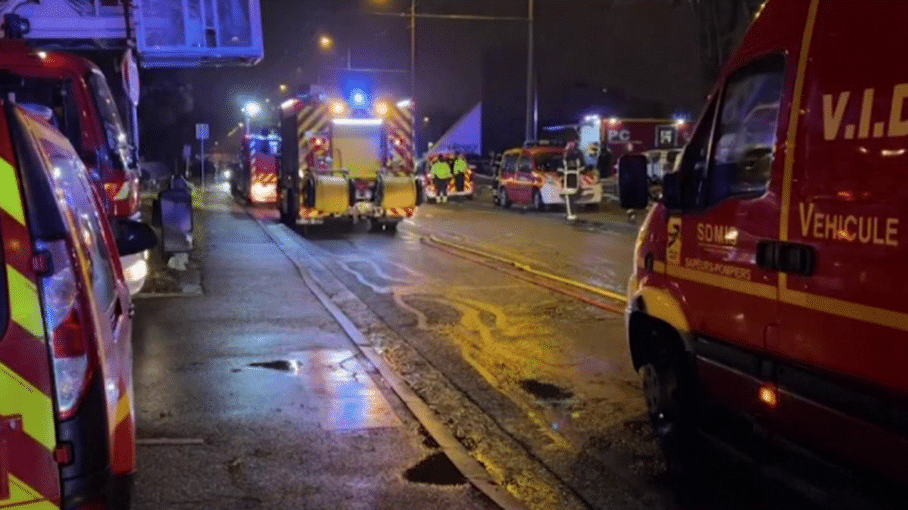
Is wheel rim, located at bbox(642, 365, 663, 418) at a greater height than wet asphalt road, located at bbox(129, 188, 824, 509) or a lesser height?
greater

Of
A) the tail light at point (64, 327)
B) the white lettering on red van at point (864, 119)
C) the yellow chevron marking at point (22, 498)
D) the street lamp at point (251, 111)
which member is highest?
the street lamp at point (251, 111)

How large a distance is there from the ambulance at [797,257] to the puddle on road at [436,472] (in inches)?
48.8

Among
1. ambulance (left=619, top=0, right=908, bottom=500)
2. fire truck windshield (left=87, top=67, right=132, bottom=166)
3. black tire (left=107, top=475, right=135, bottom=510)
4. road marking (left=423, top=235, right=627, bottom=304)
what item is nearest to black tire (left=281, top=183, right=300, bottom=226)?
road marking (left=423, top=235, right=627, bottom=304)

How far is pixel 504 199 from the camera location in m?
28.3

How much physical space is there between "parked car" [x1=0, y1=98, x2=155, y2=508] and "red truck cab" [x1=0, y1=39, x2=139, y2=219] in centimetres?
482

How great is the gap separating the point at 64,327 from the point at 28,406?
0.82 feet

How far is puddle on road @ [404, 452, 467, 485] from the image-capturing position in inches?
208

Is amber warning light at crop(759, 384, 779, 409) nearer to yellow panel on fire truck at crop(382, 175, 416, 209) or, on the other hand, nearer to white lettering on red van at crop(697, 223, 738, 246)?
white lettering on red van at crop(697, 223, 738, 246)

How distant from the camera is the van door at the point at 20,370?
9.09 ft

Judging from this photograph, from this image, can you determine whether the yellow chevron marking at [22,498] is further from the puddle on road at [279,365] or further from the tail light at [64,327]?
the puddle on road at [279,365]

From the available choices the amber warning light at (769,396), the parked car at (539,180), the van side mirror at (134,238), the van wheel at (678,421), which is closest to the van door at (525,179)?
the parked car at (539,180)

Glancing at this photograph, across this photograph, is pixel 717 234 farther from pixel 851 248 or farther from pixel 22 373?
pixel 22 373

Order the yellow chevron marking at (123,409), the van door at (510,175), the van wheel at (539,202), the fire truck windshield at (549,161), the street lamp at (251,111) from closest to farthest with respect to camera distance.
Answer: the yellow chevron marking at (123,409) < the fire truck windshield at (549,161) < the van wheel at (539,202) < the van door at (510,175) < the street lamp at (251,111)

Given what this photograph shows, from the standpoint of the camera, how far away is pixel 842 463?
3951 millimetres
